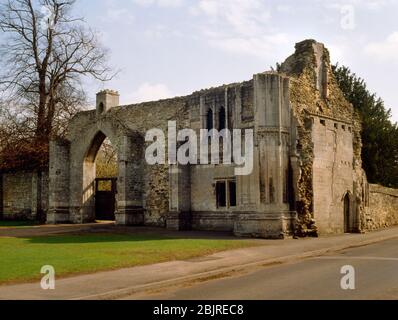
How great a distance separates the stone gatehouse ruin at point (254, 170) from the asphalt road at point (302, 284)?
7482 millimetres

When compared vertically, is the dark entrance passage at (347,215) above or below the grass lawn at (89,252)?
above

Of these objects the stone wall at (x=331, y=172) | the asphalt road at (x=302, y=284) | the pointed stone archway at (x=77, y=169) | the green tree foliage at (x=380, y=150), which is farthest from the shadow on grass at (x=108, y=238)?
the green tree foliage at (x=380, y=150)

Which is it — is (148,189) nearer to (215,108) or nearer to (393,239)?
(215,108)

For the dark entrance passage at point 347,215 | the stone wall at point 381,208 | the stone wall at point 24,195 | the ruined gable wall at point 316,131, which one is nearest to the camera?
the ruined gable wall at point 316,131

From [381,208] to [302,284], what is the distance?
2049 cm

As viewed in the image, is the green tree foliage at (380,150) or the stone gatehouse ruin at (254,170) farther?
A: the green tree foliage at (380,150)

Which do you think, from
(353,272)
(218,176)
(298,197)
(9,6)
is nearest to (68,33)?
(9,6)

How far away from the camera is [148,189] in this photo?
2838 cm

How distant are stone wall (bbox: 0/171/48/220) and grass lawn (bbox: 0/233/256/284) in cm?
1305

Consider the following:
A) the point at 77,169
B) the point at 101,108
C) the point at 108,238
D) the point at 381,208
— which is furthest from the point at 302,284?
the point at 77,169

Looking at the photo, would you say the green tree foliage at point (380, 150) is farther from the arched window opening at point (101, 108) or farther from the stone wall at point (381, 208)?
the arched window opening at point (101, 108)

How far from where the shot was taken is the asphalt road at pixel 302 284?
920 cm

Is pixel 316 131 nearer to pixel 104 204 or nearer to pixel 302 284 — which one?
pixel 302 284

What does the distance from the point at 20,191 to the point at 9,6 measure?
13206mm
